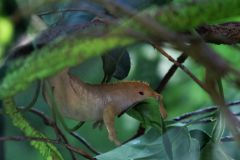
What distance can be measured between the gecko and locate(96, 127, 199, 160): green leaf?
1.7 inches

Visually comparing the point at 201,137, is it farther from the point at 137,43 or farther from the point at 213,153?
the point at 137,43

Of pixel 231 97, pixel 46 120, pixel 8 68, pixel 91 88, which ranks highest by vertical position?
pixel 8 68

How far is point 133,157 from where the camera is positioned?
0.65m

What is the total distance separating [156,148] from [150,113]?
4cm

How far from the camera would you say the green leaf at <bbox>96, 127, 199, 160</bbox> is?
0.64 meters

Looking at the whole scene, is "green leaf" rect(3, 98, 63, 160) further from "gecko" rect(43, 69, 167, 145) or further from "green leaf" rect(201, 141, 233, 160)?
"green leaf" rect(201, 141, 233, 160)

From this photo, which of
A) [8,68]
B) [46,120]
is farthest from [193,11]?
[46,120]

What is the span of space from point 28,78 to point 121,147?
284 mm

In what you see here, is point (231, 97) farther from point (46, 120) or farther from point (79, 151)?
point (79, 151)

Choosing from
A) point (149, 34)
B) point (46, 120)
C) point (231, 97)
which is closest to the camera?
point (149, 34)

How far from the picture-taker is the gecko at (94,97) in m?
0.66

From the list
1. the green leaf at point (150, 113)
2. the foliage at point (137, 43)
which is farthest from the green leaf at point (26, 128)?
the green leaf at point (150, 113)

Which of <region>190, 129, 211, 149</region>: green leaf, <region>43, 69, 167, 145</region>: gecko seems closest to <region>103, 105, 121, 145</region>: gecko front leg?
<region>43, 69, 167, 145</region>: gecko

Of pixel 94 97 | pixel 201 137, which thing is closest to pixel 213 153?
pixel 201 137
